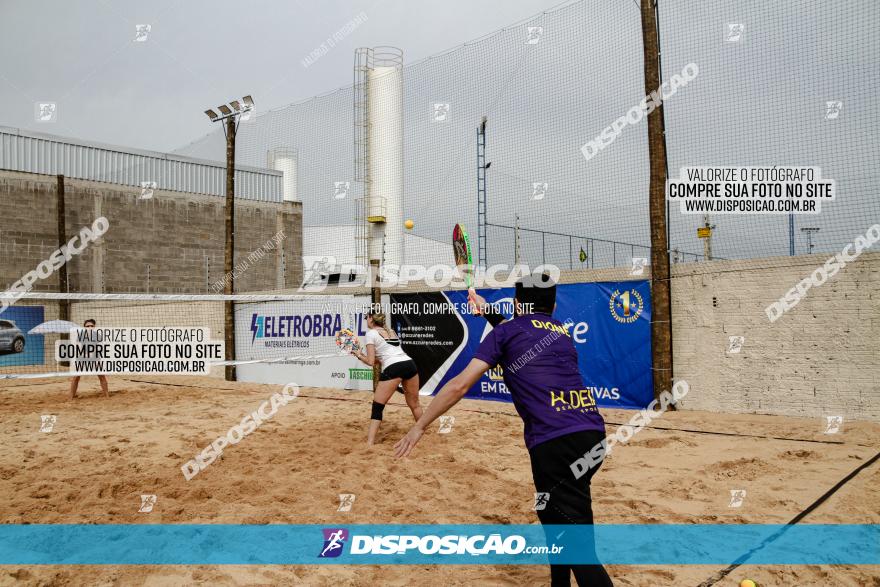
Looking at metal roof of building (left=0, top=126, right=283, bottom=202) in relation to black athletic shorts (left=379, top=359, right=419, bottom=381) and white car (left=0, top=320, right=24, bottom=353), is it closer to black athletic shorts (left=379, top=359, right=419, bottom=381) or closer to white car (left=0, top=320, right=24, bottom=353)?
white car (left=0, top=320, right=24, bottom=353)

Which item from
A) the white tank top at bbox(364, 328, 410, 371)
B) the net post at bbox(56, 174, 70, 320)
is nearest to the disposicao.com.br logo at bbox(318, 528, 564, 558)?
the white tank top at bbox(364, 328, 410, 371)

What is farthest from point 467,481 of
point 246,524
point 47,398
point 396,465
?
point 47,398

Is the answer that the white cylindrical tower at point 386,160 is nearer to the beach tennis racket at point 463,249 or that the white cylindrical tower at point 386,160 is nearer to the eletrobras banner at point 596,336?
the eletrobras banner at point 596,336

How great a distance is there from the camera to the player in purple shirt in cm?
289

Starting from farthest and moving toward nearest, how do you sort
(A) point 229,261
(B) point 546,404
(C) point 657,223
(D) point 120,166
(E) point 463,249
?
(D) point 120,166 < (A) point 229,261 < (C) point 657,223 < (E) point 463,249 < (B) point 546,404

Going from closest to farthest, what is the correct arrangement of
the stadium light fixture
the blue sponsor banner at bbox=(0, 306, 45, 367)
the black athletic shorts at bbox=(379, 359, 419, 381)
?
1. the black athletic shorts at bbox=(379, 359, 419, 381)
2. the stadium light fixture
3. the blue sponsor banner at bbox=(0, 306, 45, 367)

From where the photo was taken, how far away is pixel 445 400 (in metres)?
3.04

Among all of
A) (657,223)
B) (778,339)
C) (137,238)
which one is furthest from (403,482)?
(137,238)

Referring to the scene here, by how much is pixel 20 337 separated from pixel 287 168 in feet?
48.6

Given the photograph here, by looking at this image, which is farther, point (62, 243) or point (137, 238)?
point (137, 238)

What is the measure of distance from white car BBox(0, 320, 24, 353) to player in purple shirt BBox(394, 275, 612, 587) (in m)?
21.4

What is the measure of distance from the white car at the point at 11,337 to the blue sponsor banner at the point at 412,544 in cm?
1810

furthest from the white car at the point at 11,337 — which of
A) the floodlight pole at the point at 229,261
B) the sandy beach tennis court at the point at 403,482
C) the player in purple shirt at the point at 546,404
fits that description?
the player in purple shirt at the point at 546,404

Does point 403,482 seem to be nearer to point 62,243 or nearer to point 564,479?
point 564,479
